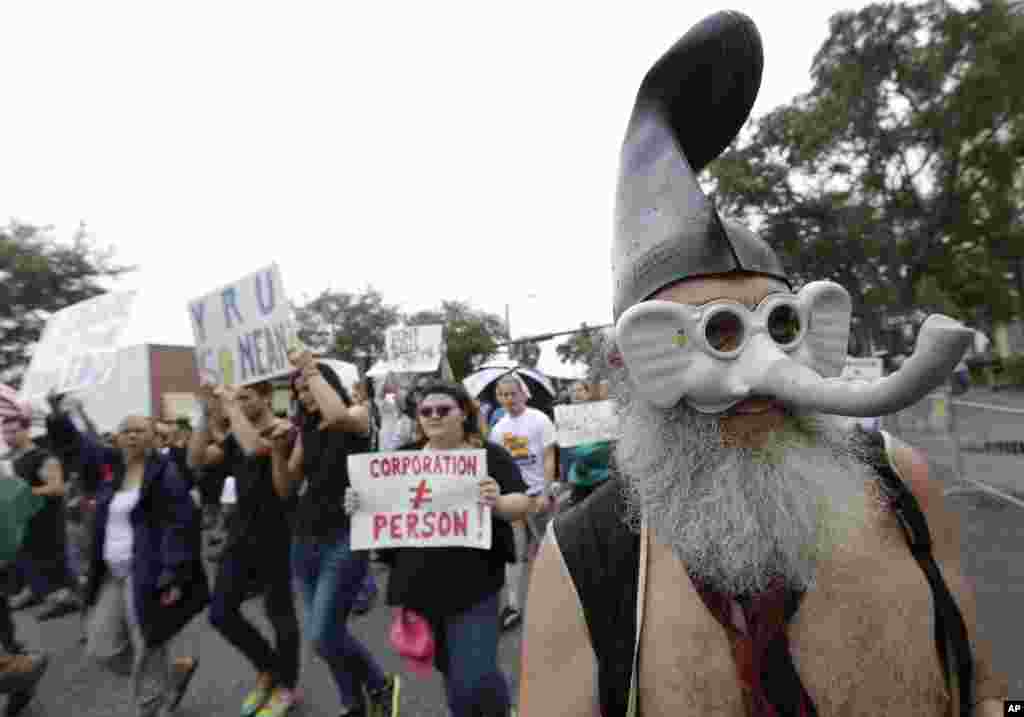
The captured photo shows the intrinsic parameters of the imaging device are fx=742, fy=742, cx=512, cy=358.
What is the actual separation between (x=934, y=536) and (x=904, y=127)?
19364 mm

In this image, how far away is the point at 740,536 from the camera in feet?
4.36

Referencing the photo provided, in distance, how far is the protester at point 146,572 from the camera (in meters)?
3.77

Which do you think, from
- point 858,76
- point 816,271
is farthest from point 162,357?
point 858,76

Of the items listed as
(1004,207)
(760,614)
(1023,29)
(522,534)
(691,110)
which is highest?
(1023,29)

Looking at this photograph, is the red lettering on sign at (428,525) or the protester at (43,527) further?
the protester at (43,527)

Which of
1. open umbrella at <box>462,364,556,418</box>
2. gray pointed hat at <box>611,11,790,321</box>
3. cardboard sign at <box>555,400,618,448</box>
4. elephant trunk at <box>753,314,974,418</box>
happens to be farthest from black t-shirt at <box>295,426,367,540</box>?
open umbrella at <box>462,364,556,418</box>

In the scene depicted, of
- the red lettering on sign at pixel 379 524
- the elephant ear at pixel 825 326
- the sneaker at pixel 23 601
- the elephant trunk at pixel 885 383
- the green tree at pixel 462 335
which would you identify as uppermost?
the green tree at pixel 462 335

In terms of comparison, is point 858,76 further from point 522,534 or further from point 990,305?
point 522,534

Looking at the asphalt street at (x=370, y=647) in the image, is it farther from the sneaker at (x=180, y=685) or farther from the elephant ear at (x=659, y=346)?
the elephant ear at (x=659, y=346)

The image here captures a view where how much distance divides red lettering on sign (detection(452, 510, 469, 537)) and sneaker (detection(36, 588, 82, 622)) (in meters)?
5.03

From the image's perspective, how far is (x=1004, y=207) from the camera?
18.1 metres

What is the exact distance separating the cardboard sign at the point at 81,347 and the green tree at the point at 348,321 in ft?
102

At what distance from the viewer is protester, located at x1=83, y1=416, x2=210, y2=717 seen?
377cm

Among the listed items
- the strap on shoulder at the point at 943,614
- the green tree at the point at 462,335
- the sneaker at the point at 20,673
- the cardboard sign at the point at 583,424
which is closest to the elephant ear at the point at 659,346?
the strap on shoulder at the point at 943,614
